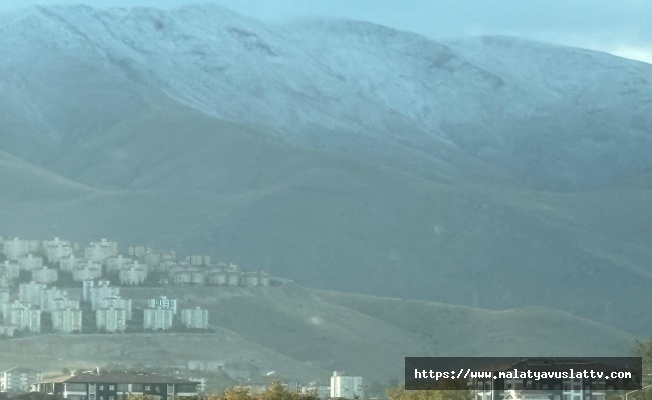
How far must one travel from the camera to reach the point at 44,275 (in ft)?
625

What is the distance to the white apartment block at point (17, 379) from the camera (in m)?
124

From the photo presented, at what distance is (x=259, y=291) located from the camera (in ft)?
627

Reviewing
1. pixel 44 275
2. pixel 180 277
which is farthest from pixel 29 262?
pixel 180 277

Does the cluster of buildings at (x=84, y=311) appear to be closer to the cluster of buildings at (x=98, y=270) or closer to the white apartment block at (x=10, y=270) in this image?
the white apartment block at (x=10, y=270)

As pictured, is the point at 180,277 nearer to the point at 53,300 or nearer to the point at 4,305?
the point at 53,300

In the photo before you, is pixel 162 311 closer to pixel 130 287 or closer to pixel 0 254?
pixel 130 287

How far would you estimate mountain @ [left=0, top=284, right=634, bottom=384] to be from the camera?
6309 inches

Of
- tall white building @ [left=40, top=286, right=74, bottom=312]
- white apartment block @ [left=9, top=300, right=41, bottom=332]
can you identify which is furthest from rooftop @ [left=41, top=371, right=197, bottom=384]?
tall white building @ [left=40, top=286, right=74, bottom=312]

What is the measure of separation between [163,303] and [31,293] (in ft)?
33.1

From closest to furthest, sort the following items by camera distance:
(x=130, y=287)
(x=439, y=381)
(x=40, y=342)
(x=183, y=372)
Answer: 1. (x=439, y=381)
2. (x=183, y=372)
3. (x=40, y=342)
4. (x=130, y=287)

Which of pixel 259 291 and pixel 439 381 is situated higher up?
pixel 259 291

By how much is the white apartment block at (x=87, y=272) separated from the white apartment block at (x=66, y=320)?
1586 cm

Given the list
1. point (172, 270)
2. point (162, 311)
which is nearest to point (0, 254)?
point (172, 270)

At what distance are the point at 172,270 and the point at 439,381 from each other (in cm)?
12598
